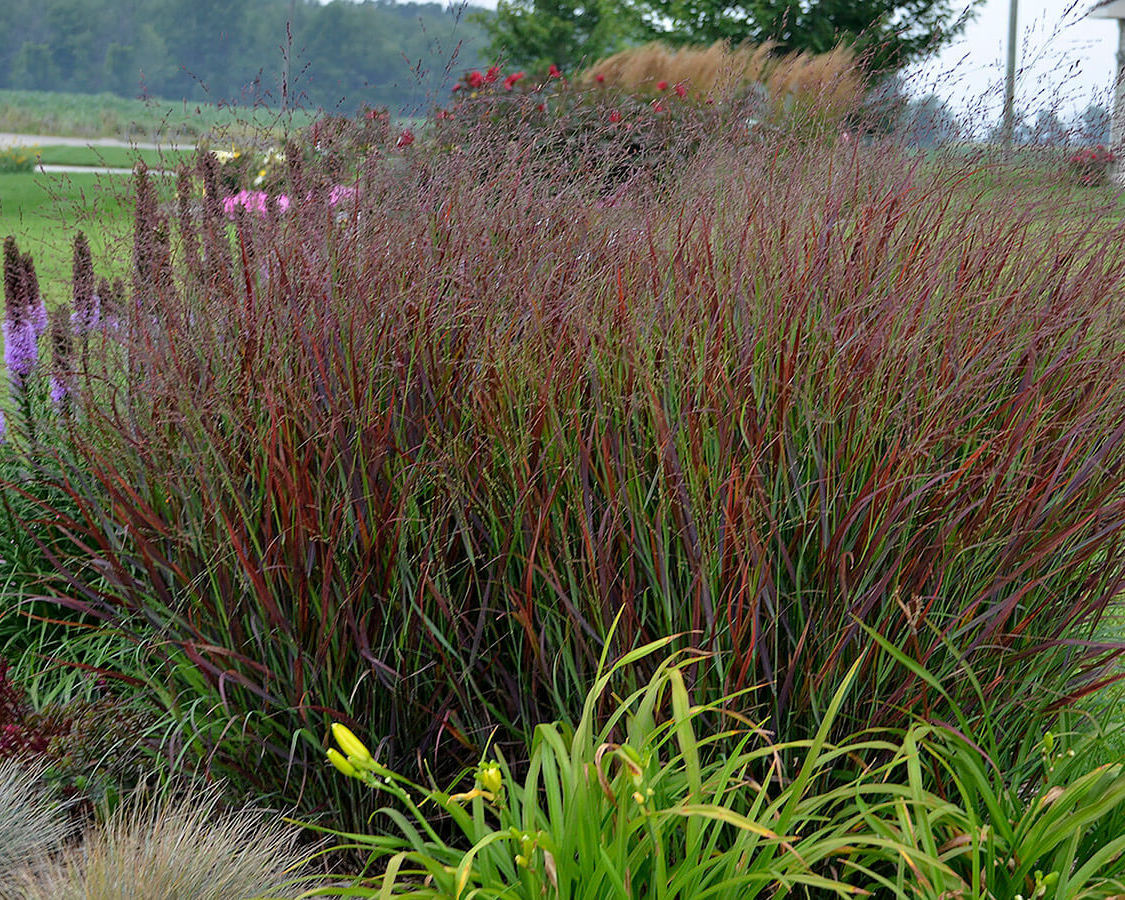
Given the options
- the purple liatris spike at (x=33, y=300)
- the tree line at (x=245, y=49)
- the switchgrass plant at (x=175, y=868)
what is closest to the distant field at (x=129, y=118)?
the tree line at (x=245, y=49)

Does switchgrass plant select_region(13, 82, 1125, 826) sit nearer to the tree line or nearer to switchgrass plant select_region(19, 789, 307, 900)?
switchgrass plant select_region(19, 789, 307, 900)

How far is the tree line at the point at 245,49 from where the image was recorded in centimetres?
295

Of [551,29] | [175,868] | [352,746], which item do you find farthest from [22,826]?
[551,29]

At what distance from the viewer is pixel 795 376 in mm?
2008

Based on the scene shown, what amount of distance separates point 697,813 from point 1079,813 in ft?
2.22

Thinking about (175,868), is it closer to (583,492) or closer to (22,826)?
(22,826)

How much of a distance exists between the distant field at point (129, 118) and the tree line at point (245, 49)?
59 millimetres

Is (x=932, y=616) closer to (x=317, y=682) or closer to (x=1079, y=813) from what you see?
(x=1079, y=813)

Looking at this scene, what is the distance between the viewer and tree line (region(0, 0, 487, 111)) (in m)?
2.95

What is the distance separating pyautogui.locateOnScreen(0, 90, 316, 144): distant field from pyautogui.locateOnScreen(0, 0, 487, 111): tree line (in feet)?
0.19

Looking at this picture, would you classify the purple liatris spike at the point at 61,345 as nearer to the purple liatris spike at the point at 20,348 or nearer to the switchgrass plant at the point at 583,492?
the purple liatris spike at the point at 20,348

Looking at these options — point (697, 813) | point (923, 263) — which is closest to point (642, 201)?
point (923, 263)

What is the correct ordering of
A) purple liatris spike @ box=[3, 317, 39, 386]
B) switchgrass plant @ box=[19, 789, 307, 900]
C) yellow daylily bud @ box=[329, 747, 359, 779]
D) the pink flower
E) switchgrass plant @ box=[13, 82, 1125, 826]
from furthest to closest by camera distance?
purple liatris spike @ box=[3, 317, 39, 386], the pink flower, switchgrass plant @ box=[13, 82, 1125, 826], switchgrass plant @ box=[19, 789, 307, 900], yellow daylily bud @ box=[329, 747, 359, 779]

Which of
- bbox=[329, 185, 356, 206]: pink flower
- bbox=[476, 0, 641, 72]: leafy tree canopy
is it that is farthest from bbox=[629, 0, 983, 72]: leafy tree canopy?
bbox=[329, 185, 356, 206]: pink flower
